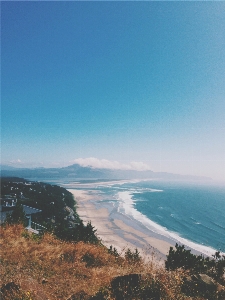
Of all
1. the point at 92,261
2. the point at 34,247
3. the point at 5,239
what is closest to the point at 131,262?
the point at 92,261

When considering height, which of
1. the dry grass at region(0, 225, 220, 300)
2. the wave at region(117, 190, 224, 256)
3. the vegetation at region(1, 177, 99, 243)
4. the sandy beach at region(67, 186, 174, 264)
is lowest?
the wave at region(117, 190, 224, 256)

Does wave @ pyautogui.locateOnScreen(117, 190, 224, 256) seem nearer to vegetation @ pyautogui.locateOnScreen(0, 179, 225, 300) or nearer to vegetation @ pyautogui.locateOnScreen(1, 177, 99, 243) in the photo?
vegetation @ pyautogui.locateOnScreen(1, 177, 99, 243)

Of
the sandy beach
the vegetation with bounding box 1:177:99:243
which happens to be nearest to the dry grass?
the vegetation with bounding box 1:177:99:243

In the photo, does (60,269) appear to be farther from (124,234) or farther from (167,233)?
(167,233)

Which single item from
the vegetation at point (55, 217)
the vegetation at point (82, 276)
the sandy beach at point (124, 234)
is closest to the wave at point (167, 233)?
the sandy beach at point (124, 234)

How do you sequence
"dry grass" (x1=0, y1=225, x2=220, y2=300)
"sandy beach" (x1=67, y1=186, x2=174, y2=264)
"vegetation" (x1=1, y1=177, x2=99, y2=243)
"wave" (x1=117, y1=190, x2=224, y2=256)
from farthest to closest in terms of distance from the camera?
"wave" (x1=117, y1=190, x2=224, y2=256) → "sandy beach" (x1=67, y1=186, x2=174, y2=264) → "vegetation" (x1=1, y1=177, x2=99, y2=243) → "dry grass" (x1=0, y1=225, x2=220, y2=300)

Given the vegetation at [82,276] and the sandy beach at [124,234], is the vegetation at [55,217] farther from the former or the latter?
the sandy beach at [124,234]

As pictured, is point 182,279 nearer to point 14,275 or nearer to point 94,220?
point 14,275

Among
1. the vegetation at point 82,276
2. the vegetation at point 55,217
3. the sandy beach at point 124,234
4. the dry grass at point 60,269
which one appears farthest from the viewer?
the sandy beach at point 124,234
